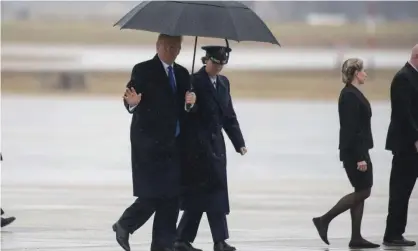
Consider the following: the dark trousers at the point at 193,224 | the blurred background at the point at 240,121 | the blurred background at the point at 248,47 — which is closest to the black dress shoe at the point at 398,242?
the blurred background at the point at 240,121

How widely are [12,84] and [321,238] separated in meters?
30.2

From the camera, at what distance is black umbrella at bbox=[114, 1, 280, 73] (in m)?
9.63

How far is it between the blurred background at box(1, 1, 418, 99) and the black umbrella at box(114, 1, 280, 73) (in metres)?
24.5

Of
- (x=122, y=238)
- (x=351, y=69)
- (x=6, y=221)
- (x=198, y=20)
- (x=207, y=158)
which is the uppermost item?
(x=198, y=20)

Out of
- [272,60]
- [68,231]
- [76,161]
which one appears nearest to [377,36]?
[272,60]

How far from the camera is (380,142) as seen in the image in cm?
2119

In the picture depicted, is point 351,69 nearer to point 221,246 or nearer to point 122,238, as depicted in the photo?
point 221,246

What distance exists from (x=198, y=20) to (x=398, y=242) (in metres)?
2.69

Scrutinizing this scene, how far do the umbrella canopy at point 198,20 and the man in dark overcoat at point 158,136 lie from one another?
0.70ft

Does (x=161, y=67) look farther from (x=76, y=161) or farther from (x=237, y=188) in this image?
(x=76, y=161)

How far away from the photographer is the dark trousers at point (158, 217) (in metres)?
10.0

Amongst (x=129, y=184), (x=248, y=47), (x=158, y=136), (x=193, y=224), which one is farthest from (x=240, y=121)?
(x=248, y=47)

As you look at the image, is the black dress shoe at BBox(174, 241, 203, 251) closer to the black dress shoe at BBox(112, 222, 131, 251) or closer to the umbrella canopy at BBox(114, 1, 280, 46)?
the black dress shoe at BBox(112, 222, 131, 251)

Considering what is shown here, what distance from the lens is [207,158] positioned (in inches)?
Answer: 405
